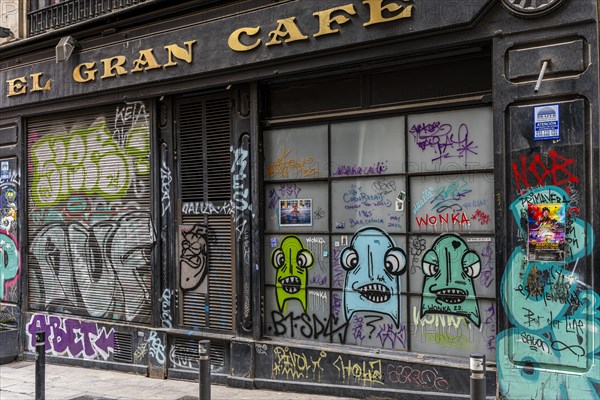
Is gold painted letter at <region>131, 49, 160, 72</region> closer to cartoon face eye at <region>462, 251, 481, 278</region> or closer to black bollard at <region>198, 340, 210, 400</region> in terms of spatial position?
black bollard at <region>198, 340, 210, 400</region>

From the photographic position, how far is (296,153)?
7.87 m

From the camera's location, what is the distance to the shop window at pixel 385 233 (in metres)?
6.56

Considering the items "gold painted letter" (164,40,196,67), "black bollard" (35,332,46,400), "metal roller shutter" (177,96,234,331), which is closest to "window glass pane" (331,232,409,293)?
"metal roller shutter" (177,96,234,331)

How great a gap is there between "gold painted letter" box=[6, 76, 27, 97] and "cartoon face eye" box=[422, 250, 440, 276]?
7613 mm

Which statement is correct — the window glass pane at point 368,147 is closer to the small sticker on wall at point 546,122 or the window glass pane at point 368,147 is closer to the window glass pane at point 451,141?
the window glass pane at point 451,141

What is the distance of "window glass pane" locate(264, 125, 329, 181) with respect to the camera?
25.2 feet

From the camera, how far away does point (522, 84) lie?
19.7 ft

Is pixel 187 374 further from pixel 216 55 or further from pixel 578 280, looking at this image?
pixel 578 280

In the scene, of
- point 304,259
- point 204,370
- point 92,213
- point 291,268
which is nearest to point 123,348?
point 92,213

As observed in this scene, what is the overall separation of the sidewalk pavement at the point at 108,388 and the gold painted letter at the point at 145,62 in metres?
4.53

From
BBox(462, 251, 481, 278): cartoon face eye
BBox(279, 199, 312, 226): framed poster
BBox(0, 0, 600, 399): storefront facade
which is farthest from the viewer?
BBox(279, 199, 312, 226): framed poster

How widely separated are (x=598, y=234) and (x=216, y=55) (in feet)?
17.0

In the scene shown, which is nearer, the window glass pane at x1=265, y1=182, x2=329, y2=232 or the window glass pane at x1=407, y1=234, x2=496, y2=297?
the window glass pane at x1=407, y1=234, x2=496, y2=297

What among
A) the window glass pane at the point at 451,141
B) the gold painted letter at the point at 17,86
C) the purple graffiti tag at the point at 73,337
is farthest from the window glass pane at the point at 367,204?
the gold painted letter at the point at 17,86
